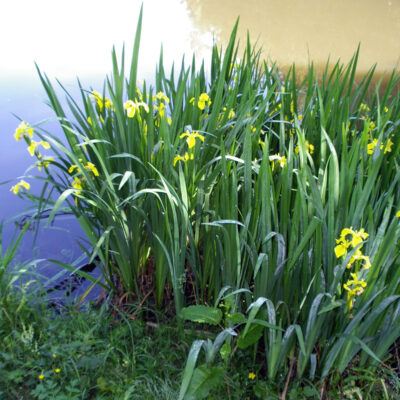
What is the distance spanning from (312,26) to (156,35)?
2117 millimetres

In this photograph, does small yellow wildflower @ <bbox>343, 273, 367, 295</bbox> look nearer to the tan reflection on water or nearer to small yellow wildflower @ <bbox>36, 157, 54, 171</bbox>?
small yellow wildflower @ <bbox>36, 157, 54, 171</bbox>

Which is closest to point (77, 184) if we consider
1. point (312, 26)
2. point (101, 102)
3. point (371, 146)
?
point (101, 102)

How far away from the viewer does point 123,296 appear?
170 cm

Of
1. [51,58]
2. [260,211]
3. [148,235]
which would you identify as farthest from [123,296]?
[51,58]

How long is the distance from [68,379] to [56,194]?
1.48m

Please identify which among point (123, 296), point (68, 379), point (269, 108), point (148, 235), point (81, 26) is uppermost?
point (81, 26)

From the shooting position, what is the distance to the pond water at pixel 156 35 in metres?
4.07

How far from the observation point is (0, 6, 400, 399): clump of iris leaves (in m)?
1.31

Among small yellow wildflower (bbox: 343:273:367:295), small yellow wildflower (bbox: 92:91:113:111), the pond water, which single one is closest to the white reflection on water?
the pond water

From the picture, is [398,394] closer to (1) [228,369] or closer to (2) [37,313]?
(1) [228,369]

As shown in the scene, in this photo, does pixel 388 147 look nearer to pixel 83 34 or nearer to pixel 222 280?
pixel 222 280

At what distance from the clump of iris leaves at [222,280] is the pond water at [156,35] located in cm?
162

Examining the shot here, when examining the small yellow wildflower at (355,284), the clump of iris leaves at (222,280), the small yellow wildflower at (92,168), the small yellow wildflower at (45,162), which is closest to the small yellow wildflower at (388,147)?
the clump of iris leaves at (222,280)

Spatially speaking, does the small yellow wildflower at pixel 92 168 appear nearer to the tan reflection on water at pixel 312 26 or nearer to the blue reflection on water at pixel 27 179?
the blue reflection on water at pixel 27 179
